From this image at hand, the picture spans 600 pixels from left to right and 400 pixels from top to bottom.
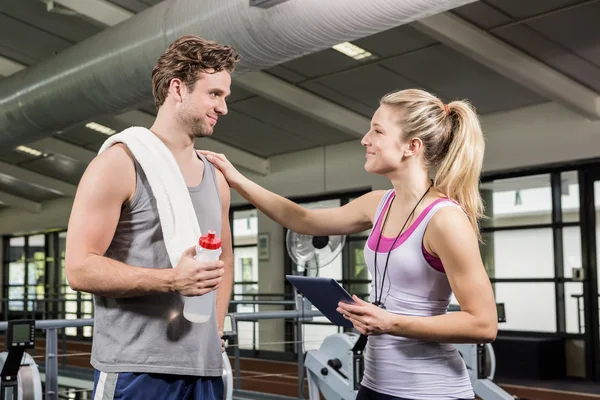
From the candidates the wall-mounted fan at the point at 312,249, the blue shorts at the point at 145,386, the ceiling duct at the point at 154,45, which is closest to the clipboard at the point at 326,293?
the blue shorts at the point at 145,386

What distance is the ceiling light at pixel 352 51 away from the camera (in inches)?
289

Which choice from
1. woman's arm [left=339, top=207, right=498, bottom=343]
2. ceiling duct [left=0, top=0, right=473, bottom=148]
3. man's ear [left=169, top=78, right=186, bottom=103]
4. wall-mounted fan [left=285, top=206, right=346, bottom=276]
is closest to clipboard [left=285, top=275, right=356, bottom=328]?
woman's arm [left=339, top=207, right=498, bottom=343]

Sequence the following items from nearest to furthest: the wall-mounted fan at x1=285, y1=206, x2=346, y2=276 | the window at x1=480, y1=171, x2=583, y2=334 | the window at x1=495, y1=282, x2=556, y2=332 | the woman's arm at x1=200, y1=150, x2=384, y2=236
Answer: the woman's arm at x1=200, y1=150, x2=384, y2=236 < the wall-mounted fan at x1=285, y1=206, x2=346, y2=276 < the window at x1=480, y1=171, x2=583, y2=334 < the window at x1=495, y1=282, x2=556, y2=332

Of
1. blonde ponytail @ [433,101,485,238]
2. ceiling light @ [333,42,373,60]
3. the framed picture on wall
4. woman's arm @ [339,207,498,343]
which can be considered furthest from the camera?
the framed picture on wall

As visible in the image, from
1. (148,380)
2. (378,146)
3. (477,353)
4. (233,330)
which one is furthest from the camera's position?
(477,353)

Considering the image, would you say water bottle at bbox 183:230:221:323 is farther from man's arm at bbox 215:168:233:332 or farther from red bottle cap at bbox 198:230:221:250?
man's arm at bbox 215:168:233:332

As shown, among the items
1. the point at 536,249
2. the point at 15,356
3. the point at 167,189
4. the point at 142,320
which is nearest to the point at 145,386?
the point at 142,320

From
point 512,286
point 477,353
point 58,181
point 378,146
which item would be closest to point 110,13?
point 477,353

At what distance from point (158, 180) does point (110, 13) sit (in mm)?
5797

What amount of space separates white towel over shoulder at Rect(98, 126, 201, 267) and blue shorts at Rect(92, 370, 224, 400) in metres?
0.24

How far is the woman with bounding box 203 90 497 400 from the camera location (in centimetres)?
162

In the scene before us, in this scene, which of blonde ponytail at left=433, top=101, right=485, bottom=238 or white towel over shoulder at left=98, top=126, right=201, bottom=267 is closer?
white towel over shoulder at left=98, top=126, right=201, bottom=267

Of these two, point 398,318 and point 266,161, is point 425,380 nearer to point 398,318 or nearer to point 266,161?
point 398,318

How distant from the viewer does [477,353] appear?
513 cm
